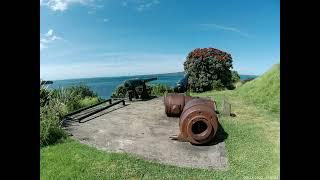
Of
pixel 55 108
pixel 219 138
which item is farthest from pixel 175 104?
pixel 55 108

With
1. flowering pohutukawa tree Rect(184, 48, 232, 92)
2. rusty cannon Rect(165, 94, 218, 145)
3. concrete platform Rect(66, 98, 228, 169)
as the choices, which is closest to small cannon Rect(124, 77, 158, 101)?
concrete platform Rect(66, 98, 228, 169)

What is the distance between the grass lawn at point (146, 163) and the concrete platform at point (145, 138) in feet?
1.24

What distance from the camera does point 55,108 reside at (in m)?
12.6

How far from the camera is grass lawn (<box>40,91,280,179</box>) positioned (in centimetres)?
730

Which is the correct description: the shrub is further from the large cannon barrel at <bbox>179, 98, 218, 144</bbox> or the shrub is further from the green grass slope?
the large cannon barrel at <bbox>179, 98, 218, 144</bbox>

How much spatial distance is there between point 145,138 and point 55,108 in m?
4.02

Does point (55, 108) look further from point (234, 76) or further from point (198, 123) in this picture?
point (234, 76)

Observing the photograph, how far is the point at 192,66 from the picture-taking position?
26.1 metres

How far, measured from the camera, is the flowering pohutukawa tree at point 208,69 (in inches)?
997

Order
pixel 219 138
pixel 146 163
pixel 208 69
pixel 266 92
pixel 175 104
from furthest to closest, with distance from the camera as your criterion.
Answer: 1. pixel 208 69
2. pixel 266 92
3. pixel 175 104
4. pixel 219 138
5. pixel 146 163

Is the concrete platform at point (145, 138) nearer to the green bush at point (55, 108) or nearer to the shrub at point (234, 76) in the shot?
the green bush at point (55, 108)

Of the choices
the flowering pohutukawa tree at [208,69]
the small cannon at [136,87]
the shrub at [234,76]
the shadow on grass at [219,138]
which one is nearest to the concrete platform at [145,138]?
the shadow on grass at [219,138]
